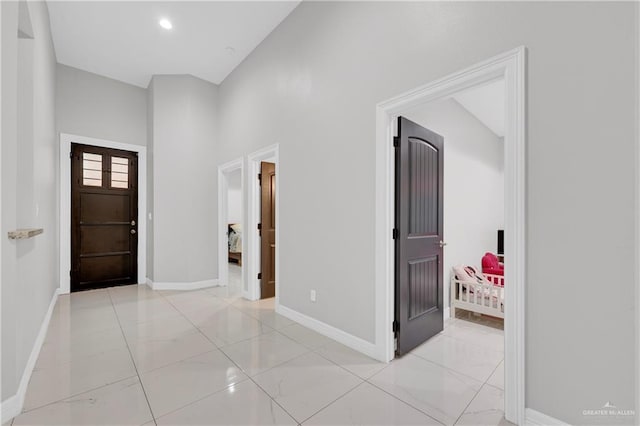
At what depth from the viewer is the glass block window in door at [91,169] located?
14.9 ft

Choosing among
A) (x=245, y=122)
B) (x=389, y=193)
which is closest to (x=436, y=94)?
(x=389, y=193)

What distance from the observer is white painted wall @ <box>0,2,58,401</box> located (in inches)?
61.4

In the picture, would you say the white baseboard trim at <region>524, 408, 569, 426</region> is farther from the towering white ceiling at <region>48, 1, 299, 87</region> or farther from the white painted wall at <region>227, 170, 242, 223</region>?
the white painted wall at <region>227, 170, 242, 223</region>

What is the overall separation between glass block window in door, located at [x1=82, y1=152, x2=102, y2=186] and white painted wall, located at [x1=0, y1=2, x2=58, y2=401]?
161 centimetres

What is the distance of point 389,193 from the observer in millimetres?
2275

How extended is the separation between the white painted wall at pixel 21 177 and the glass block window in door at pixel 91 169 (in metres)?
1.61

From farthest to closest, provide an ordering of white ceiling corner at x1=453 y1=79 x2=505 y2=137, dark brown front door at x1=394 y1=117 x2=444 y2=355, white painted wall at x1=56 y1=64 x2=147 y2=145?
white painted wall at x1=56 y1=64 x2=147 y2=145
white ceiling corner at x1=453 y1=79 x2=505 y2=137
dark brown front door at x1=394 y1=117 x2=444 y2=355

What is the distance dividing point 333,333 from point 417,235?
1.21m

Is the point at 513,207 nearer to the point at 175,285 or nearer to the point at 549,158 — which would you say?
the point at 549,158

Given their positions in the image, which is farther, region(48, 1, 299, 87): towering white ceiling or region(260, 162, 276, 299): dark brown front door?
region(260, 162, 276, 299): dark brown front door

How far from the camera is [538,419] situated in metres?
1.52

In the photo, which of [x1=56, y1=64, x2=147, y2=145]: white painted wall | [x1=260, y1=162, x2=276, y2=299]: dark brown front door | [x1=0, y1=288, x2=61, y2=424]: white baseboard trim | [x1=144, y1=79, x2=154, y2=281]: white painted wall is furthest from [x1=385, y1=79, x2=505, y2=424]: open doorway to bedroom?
[x1=56, y1=64, x2=147, y2=145]: white painted wall

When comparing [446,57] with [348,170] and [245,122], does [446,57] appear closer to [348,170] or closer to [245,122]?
[348,170]

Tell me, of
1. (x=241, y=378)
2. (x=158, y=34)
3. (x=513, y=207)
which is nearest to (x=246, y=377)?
(x=241, y=378)
